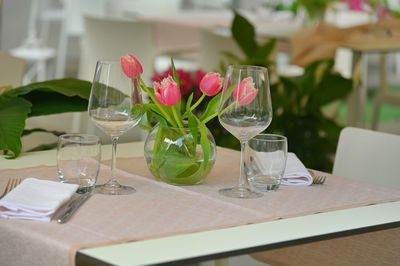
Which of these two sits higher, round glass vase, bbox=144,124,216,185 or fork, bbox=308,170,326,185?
round glass vase, bbox=144,124,216,185

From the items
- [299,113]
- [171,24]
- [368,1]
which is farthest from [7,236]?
[171,24]

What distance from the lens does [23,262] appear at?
1.38 metres

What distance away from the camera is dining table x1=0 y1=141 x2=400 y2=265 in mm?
1305

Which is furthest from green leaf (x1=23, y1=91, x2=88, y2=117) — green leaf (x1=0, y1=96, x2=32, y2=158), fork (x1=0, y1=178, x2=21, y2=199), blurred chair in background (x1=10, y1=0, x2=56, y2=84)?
blurred chair in background (x1=10, y1=0, x2=56, y2=84)

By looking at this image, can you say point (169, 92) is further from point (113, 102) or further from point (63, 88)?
point (63, 88)

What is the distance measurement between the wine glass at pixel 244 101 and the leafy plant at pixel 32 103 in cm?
54

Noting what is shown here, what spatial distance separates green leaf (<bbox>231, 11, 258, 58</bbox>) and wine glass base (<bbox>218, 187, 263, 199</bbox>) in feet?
6.49

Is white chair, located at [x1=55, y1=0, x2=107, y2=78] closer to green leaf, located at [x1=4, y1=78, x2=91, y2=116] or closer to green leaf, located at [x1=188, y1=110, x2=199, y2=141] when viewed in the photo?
green leaf, located at [x1=4, y1=78, x2=91, y2=116]

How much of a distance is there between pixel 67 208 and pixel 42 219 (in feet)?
0.26

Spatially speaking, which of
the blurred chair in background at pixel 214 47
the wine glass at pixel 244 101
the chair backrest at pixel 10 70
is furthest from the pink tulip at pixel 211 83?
the blurred chair in background at pixel 214 47

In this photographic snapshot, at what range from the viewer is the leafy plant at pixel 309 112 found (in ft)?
11.6

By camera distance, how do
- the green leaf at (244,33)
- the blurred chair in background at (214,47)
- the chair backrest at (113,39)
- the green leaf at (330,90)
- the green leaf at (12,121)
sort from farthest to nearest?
the chair backrest at (113,39) < the blurred chair in background at (214,47) < the green leaf at (244,33) < the green leaf at (330,90) < the green leaf at (12,121)

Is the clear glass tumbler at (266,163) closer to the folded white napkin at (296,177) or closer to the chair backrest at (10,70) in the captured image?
the folded white napkin at (296,177)

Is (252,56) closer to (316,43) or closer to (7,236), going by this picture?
(316,43)
